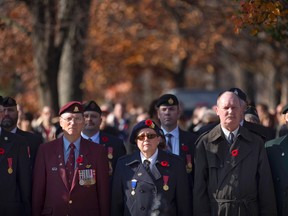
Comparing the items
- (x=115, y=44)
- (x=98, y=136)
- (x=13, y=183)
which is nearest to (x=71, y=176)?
(x=13, y=183)

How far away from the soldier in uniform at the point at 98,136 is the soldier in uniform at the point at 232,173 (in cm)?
213

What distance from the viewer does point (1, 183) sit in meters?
8.93

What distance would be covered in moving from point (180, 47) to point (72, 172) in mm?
20485

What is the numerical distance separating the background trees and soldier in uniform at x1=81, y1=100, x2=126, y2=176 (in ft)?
7.56

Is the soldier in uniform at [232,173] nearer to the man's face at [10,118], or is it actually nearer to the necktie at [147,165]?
the necktie at [147,165]

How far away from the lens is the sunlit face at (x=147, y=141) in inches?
340

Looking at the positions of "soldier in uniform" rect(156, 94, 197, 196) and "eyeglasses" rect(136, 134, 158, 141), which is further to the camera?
"soldier in uniform" rect(156, 94, 197, 196)

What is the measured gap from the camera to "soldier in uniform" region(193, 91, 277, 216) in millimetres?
8375

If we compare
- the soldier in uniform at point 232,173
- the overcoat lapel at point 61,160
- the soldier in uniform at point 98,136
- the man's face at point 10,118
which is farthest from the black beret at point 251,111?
the man's face at point 10,118

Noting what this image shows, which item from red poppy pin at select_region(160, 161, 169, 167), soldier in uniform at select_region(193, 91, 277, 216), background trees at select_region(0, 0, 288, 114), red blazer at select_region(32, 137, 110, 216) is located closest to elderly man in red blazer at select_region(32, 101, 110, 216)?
red blazer at select_region(32, 137, 110, 216)

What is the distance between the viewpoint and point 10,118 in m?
10.8

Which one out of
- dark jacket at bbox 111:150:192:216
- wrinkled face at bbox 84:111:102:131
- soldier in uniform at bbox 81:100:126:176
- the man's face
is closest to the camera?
dark jacket at bbox 111:150:192:216

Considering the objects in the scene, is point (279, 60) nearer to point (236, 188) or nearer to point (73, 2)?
point (73, 2)

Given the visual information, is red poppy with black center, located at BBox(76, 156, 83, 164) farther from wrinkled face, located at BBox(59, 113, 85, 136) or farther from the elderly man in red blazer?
wrinkled face, located at BBox(59, 113, 85, 136)
